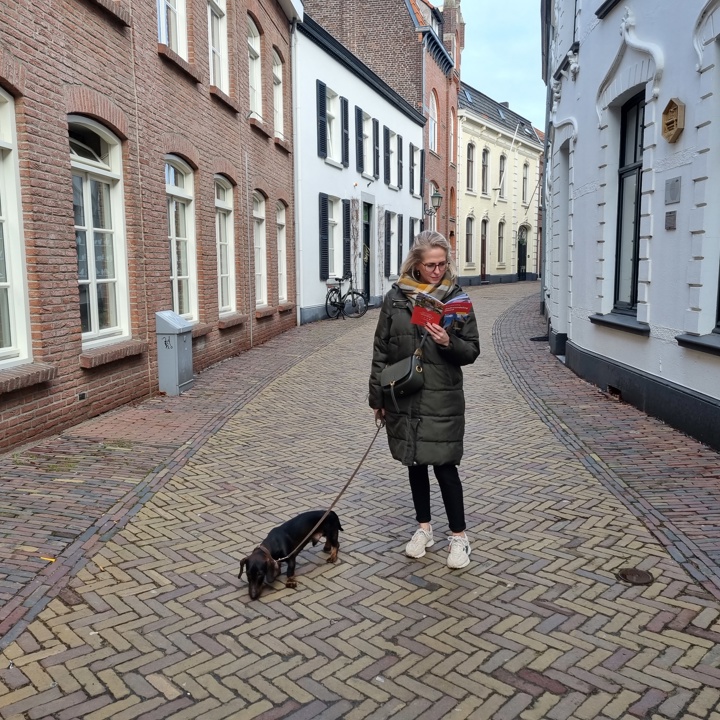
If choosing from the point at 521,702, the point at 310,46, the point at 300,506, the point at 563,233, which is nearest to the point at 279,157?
the point at 310,46

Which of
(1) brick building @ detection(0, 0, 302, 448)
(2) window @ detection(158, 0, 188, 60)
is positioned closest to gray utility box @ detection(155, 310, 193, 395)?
(1) brick building @ detection(0, 0, 302, 448)

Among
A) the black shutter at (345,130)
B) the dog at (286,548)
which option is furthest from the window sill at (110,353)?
the black shutter at (345,130)

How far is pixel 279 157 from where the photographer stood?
15180 mm

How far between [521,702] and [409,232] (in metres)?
24.9

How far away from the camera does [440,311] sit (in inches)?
141

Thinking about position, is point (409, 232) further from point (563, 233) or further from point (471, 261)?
point (563, 233)

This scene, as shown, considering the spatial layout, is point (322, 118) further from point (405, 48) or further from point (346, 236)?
point (405, 48)

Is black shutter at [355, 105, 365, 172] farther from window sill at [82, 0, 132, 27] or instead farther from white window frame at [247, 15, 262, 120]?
window sill at [82, 0, 132, 27]

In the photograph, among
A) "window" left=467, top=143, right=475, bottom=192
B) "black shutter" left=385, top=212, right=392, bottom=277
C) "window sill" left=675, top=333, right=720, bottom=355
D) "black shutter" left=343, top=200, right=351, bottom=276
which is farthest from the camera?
"window" left=467, top=143, right=475, bottom=192

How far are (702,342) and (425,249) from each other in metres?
3.67

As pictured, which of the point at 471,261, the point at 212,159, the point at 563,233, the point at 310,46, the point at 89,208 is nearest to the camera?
the point at 89,208

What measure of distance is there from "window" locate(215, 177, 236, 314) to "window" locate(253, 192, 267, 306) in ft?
5.39

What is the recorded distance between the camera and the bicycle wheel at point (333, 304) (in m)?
18.6

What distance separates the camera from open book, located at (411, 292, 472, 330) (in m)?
3.56
